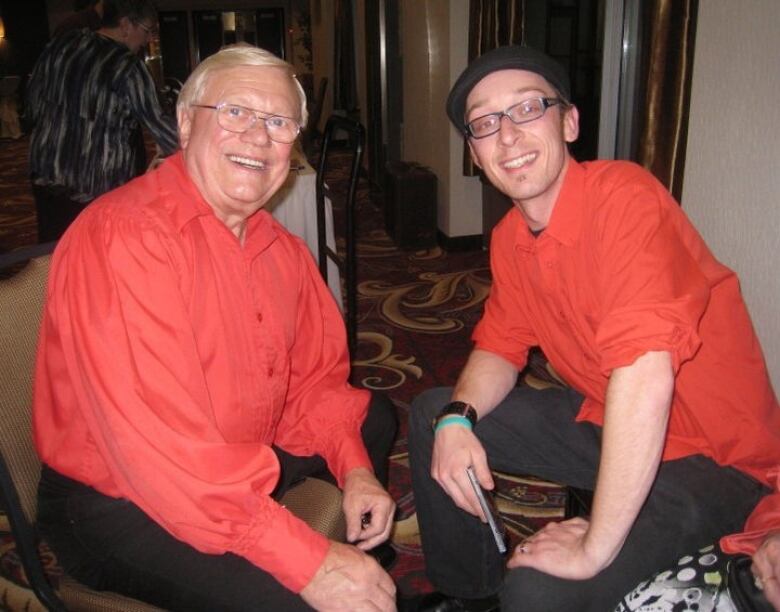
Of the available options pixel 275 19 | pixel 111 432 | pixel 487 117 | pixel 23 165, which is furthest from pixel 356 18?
pixel 275 19

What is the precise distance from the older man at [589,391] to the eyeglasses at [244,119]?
353 mm

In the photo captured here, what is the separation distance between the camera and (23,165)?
8664mm

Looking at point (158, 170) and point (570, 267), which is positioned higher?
point (158, 170)

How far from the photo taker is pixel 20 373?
108 cm

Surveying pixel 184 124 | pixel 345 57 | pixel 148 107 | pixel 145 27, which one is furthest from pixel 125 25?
pixel 345 57

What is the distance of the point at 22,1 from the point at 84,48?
1239 cm

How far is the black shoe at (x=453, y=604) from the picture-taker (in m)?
1.41

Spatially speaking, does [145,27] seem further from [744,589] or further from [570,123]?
[744,589]

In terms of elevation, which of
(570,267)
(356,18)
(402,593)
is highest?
(356,18)

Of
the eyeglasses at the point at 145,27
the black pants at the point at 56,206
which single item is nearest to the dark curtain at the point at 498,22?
the eyeglasses at the point at 145,27

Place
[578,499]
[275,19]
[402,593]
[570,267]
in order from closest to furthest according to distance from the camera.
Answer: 1. [570,267]
2. [578,499]
3. [402,593]
4. [275,19]

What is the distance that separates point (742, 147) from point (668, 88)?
0.33m

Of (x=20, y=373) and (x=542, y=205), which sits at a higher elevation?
(x=542, y=205)

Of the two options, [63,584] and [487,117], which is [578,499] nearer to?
[487,117]
